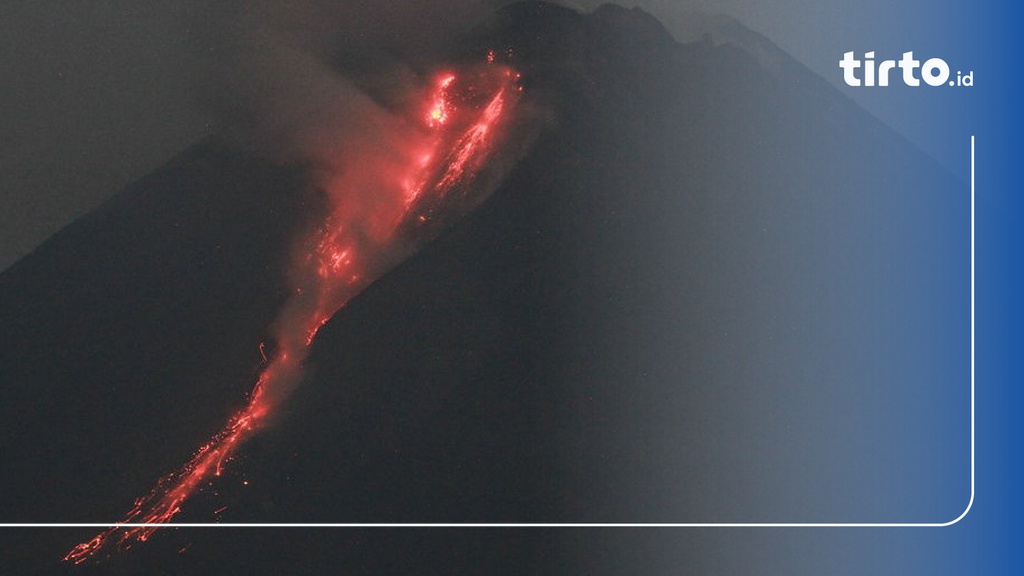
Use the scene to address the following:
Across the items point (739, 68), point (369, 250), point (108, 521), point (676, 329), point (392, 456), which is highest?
point (739, 68)

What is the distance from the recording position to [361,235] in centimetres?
232

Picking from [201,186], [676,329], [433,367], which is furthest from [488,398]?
[201,186]

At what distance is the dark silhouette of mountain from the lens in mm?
2262

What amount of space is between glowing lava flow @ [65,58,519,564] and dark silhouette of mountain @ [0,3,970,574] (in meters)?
0.04

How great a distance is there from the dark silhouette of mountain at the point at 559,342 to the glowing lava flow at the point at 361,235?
0.04 meters

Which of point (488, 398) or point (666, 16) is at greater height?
point (666, 16)

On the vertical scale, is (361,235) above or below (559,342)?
above

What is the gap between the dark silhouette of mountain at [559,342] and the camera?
226 centimetres

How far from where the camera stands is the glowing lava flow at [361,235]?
2.27 m

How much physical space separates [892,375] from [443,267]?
3.72 feet

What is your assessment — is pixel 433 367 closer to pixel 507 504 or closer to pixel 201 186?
pixel 507 504

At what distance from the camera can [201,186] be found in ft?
7.48

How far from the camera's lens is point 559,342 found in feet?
7.53

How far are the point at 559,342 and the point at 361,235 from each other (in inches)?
21.9
